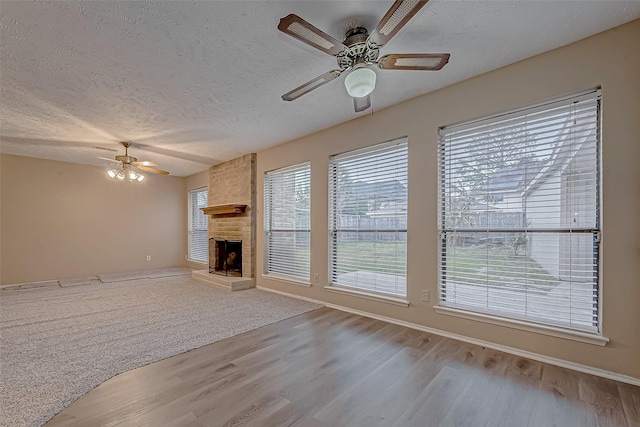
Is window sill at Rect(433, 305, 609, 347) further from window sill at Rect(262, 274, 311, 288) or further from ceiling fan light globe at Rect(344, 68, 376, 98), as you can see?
ceiling fan light globe at Rect(344, 68, 376, 98)

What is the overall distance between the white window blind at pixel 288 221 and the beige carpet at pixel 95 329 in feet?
1.83

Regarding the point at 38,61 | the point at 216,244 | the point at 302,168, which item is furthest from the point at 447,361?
the point at 216,244

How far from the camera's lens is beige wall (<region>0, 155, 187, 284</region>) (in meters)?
5.31

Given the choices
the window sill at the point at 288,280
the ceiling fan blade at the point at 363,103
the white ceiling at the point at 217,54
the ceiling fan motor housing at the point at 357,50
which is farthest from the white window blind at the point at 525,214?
the window sill at the point at 288,280

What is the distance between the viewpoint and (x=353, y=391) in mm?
1945

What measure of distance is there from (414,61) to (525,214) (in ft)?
5.56

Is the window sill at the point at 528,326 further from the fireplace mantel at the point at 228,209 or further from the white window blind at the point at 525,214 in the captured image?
the fireplace mantel at the point at 228,209

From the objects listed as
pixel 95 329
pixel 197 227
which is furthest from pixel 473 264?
pixel 197 227

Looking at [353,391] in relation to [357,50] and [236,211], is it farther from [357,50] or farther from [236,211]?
[236,211]

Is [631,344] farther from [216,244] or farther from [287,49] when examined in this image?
[216,244]

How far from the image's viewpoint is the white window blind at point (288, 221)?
4.48m

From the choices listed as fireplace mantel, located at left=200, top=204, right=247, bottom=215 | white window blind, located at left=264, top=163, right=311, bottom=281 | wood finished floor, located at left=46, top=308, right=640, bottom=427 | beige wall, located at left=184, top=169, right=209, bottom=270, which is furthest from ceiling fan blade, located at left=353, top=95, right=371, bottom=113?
beige wall, located at left=184, top=169, right=209, bottom=270

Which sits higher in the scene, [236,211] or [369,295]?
[236,211]

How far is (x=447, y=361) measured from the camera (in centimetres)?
235
